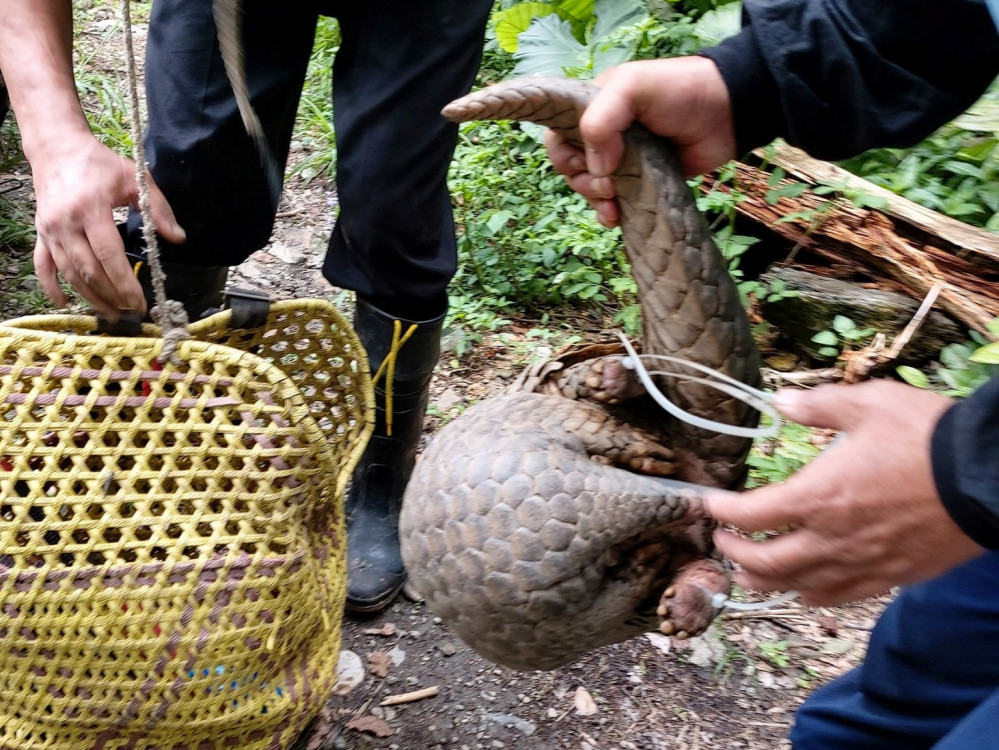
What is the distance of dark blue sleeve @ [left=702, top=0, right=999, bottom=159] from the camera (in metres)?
1.18

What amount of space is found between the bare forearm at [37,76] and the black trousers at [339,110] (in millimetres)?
232

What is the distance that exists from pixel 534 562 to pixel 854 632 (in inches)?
54.6

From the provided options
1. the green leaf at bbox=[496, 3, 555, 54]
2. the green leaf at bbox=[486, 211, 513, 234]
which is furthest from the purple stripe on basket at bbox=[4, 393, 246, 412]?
the green leaf at bbox=[496, 3, 555, 54]

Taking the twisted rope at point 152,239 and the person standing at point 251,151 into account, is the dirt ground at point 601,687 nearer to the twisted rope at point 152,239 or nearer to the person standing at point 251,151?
the person standing at point 251,151

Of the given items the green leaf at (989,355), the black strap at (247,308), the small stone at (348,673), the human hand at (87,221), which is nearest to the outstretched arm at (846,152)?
the black strap at (247,308)

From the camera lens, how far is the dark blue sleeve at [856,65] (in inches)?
46.6

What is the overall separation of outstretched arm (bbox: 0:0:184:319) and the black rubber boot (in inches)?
23.7

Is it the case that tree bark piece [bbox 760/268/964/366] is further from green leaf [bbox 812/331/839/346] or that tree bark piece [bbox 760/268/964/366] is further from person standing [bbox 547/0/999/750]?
person standing [bbox 547/0/999/750]

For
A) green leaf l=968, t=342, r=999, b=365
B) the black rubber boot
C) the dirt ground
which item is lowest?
the dirt ground

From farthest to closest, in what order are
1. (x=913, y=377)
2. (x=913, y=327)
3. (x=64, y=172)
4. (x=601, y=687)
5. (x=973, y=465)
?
(x=913, y=327)
(x=913, y=377)
(x=601, y=687)
(x=64, y=172)
(x=973, y=465)

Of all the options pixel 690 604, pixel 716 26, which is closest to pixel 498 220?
pixel 716 26

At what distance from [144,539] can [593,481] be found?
27.5 inches

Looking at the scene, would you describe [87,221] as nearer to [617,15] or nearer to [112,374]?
[112,374]

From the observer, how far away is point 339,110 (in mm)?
1706
